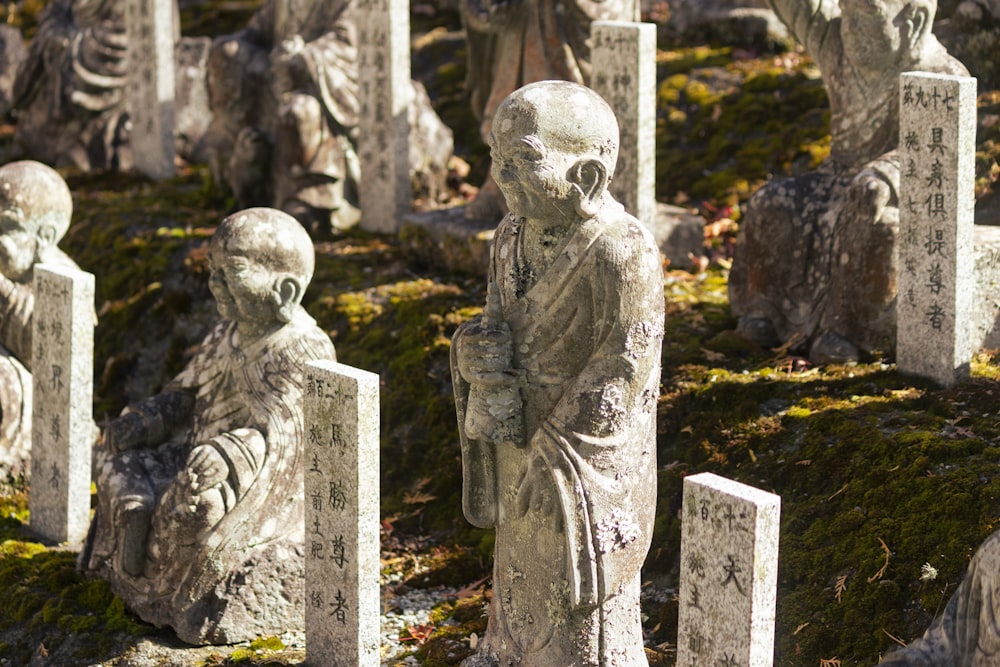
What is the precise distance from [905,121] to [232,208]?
264 inches

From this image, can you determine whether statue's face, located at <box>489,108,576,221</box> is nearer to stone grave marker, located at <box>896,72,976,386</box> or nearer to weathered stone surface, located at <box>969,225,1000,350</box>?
stone grave marker, located at <box>896,72,976,386</box>

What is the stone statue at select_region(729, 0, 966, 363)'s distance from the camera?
9531 millimetres

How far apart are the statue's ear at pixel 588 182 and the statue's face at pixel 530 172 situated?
0.09 feet

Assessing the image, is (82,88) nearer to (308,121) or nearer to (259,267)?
(308,121)

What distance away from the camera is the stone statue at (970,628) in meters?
5.57

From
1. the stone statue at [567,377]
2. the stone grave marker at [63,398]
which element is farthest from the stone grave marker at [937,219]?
the stone grave marker at [63,398]

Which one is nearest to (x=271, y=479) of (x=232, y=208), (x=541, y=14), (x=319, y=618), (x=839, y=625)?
(x=319, y=618)

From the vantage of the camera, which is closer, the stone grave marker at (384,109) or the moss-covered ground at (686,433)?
the moss-covered ground at (686,433)

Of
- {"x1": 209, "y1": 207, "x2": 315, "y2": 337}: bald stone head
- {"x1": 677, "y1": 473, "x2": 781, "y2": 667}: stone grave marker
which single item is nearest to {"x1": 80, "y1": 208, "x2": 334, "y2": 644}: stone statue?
{"x1": 209, "y1": 207, "x2": 315, "y2": 337}: bald stone head

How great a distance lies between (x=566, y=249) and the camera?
20.8 ft

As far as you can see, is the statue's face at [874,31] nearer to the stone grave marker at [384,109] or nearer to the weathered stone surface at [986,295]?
the weathered stone surface at [986,295]

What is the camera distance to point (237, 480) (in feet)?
26.2

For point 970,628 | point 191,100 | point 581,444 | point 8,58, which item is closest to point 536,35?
point 581,444

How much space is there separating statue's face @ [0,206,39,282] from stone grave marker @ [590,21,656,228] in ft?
12.2
